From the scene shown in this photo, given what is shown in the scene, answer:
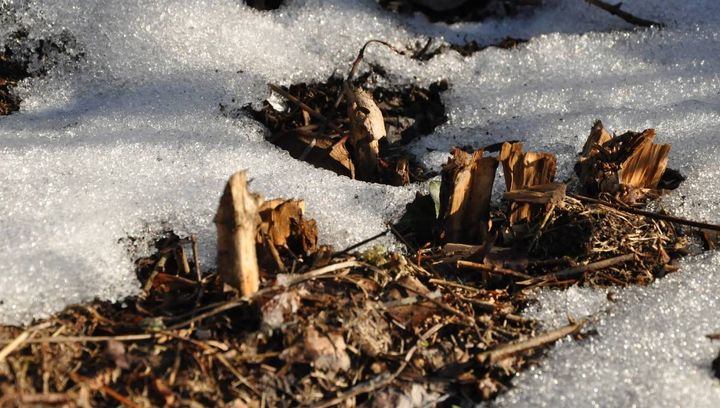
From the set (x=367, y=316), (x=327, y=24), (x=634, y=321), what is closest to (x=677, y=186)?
→ (x=634, y=321)

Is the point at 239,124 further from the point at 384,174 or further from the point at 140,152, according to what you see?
the point at 384,174

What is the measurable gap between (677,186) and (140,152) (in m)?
1.57

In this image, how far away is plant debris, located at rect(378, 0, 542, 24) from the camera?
9.07 feet

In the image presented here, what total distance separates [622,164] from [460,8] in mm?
1085

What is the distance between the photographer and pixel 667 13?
9.19ft

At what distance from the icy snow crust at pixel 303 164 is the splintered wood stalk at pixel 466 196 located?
6.4 inches

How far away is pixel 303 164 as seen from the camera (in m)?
2.15

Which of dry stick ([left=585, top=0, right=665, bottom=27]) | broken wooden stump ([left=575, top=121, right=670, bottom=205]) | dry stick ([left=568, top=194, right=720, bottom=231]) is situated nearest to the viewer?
dry stick ([left=568, top=194, right=720, bottom=231])

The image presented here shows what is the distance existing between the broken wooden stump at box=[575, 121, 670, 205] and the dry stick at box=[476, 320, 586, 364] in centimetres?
55

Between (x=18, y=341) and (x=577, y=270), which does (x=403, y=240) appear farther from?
(x=18, y=341)

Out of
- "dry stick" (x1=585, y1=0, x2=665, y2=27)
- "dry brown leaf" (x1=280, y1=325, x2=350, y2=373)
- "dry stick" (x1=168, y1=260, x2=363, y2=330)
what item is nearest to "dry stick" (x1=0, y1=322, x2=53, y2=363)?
"dry stick" (x1=168, y1=260, x2=363, y2=330)

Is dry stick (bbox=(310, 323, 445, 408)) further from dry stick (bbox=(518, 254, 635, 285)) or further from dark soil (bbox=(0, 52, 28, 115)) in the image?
dark soil (bbox=(0, 52, 28, 115))

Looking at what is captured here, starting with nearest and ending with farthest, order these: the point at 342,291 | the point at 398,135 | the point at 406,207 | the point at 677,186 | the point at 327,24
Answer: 1. the point at 342,291
2. the point at 406,207
3. the point at 677,186
4. the point at 398,135
5. the point at 327,24

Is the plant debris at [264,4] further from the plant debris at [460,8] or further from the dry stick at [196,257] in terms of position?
the dry stick at [196,257]
